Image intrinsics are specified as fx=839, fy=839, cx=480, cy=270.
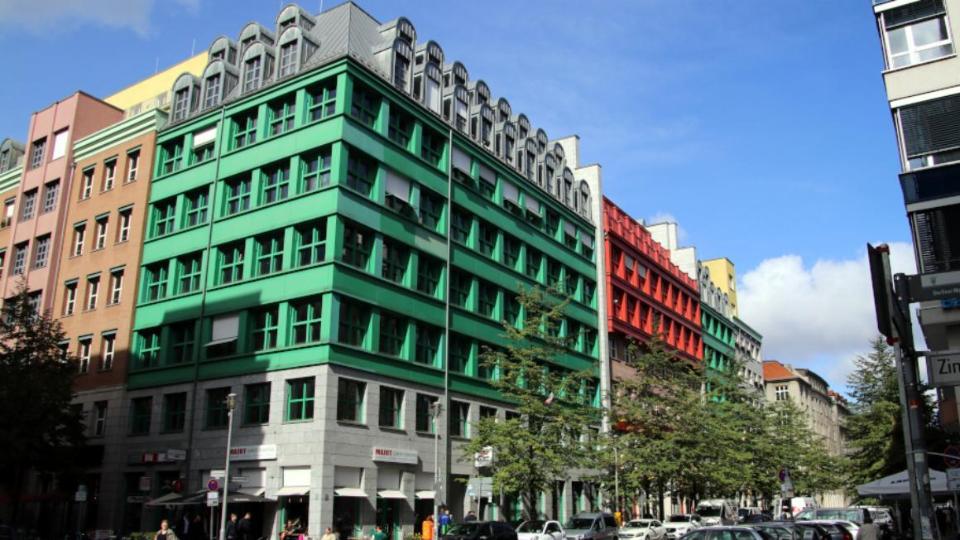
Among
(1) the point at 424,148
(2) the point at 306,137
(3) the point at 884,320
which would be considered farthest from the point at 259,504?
(3) the point at 884,320

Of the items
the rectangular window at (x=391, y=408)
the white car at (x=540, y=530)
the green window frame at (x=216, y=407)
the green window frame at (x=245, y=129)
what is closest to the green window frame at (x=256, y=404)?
the green window frame at (x=216, y=407)

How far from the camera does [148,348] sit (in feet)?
146

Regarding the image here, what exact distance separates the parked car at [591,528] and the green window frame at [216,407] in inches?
665

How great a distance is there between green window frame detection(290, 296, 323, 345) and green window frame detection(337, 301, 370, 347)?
41.0 inches

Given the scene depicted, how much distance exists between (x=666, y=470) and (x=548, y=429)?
1236cm

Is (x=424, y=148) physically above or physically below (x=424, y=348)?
above

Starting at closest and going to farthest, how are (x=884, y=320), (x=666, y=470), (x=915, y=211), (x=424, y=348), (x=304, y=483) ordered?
(x=884, y=320), (x=915, y=211), (x=304, y=483), (x=424, y=348), (x=666, y=470)

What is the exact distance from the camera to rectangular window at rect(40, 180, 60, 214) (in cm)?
5277

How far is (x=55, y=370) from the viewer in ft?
130

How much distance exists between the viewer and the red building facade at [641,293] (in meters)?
66.5

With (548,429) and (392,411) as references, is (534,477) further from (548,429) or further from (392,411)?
(392,411)

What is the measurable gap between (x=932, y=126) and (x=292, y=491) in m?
28.1

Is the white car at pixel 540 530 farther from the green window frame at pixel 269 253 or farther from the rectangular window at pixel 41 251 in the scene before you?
the rectangular window at pixel 41 251

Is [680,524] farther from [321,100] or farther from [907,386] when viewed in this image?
[907,386]
